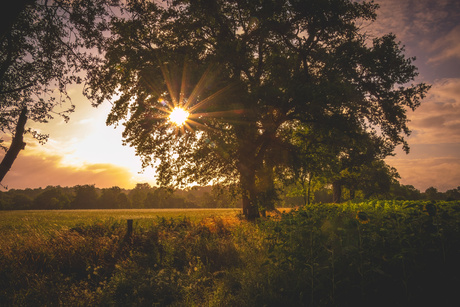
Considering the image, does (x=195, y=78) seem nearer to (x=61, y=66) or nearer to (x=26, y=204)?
(x=61, y=66)

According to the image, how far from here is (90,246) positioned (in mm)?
8109

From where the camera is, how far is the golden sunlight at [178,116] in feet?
45.5

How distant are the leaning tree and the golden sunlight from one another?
14cm

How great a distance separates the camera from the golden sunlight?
13.9 meters

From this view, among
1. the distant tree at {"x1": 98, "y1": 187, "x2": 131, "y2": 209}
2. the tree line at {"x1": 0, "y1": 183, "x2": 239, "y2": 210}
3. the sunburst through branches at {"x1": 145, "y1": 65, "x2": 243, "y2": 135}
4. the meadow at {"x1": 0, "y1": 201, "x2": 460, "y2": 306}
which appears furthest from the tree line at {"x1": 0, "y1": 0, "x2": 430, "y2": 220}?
the distant tree at {"x1": 98, "y1": 187, "x2": 131, "y2": 209}

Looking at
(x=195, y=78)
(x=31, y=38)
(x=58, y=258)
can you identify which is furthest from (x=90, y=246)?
(x=195, y=78)

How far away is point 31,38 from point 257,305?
1088cm

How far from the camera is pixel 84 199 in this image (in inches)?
3693

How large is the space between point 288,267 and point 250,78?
1292cm

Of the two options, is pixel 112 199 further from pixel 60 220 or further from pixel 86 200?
pixel 60 220

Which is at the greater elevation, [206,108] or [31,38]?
[31,38]

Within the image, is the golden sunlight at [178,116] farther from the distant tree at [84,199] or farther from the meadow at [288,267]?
the distant tree at [84,199]

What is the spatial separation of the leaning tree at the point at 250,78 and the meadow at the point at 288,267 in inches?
313

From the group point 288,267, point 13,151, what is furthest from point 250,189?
point 13,151
